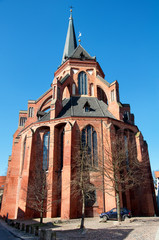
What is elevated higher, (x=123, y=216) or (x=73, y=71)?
(x=73, y=71)

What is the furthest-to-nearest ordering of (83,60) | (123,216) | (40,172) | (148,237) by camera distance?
Answer: (83,60)
(40,172)
(123,216)
(148,237)

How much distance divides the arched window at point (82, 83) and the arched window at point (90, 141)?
983 centimetres

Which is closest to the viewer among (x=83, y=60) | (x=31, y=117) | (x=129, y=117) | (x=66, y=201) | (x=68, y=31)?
(x=66, y=201)

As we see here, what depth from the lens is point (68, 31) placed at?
1726 inches

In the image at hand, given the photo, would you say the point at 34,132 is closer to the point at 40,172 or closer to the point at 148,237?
the point at 40,172

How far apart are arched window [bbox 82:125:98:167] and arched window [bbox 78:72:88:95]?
32.2 feet

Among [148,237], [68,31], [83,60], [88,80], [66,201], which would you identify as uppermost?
[68,31]

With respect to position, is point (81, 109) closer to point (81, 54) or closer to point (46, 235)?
point (81, 54)

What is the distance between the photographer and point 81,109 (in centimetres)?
2689

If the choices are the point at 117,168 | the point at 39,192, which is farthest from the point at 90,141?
the point at 39,192

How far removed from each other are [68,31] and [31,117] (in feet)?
76.8

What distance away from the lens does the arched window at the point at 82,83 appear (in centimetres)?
3284

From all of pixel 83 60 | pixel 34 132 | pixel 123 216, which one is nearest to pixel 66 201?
pixel 123 216

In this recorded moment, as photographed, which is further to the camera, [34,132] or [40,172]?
[34,132]
